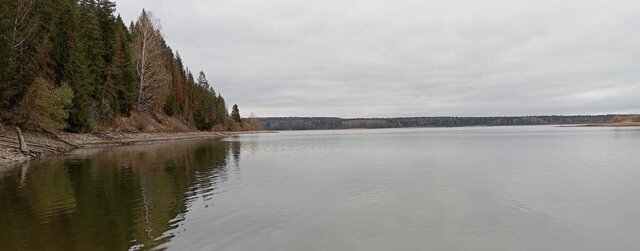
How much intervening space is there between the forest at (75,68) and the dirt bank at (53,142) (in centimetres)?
156

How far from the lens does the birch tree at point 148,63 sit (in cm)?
7256

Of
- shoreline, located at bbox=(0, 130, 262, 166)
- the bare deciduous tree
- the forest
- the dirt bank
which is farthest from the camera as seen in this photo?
the bare deciduous tree

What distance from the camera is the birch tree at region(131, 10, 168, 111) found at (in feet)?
238

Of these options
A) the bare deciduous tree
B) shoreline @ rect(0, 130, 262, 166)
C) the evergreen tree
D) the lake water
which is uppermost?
the bare deciduous tree

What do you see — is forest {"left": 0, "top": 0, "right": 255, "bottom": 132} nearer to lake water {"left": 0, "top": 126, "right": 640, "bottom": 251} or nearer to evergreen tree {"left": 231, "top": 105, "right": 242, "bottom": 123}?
lake water {"left": 0, "top": 126, "right": 640, "bottom": 251}

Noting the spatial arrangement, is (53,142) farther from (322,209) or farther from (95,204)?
(322,209)

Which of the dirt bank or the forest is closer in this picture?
the dirt bank

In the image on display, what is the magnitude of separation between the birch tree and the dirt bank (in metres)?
11.6

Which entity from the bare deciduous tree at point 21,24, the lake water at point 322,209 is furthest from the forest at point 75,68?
the lake water at point 322,209

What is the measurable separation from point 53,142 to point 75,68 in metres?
12.8

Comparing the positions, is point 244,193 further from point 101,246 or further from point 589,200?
point 589,200

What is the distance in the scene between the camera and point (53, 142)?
43.9 meters

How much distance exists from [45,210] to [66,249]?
6079 mm

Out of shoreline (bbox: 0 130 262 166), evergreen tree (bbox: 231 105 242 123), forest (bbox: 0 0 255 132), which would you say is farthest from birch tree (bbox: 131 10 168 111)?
evergreen tree (bbox: 231 105 242 123)
